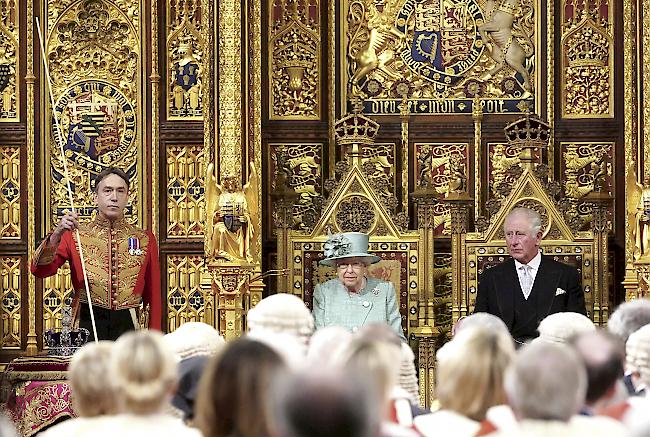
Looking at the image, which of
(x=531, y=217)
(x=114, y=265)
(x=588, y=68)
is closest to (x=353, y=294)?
(x=531, y=217)

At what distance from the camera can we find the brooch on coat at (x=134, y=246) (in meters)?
9.52

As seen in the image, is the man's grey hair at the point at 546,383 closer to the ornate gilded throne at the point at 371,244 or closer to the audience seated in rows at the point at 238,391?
the audience seated in rows at the point at 238,391

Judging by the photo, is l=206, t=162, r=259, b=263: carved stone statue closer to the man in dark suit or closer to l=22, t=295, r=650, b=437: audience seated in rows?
the man in dark suit

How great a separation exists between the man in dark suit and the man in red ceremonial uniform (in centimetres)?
220

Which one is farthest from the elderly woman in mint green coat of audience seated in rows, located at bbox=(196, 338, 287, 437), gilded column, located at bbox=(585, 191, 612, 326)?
audience seated in rows, located at bbox=(196, 338, 287, 437)

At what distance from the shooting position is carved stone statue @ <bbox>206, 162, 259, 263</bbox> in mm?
10062

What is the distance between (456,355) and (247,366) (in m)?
0.87

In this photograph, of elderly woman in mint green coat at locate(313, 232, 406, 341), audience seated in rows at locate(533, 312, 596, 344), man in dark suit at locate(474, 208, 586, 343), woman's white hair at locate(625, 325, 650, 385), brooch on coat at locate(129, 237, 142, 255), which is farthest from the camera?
man in dark suit at locate(474, 208, 586, 343)

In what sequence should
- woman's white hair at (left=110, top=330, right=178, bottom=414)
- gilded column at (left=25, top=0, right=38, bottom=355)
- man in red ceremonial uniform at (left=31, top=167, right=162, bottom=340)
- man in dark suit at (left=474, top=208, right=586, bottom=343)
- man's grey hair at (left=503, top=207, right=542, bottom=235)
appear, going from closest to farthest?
woman's white hair at (left=110, top=330, right=178, bottom=414)
man in red ceremonial uniform at (left=31, top=167, right=162, bottom=340)
man in dark suit at (left=474, top=208, right=586, bottom=343)
man's grey hair at (left=503, top=207, right=542, bottom=235)
gilded column at (left=25, top=0, right=38, bottom=355)

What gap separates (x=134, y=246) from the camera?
9547mm

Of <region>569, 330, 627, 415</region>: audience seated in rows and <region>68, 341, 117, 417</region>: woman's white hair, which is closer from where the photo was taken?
<region>68, 341, 117, 417</region>: woman's white hair

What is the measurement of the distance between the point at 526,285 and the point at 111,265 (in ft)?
8.90

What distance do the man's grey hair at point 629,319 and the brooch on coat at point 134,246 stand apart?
12.2ft

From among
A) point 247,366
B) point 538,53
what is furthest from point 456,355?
point 538,53
